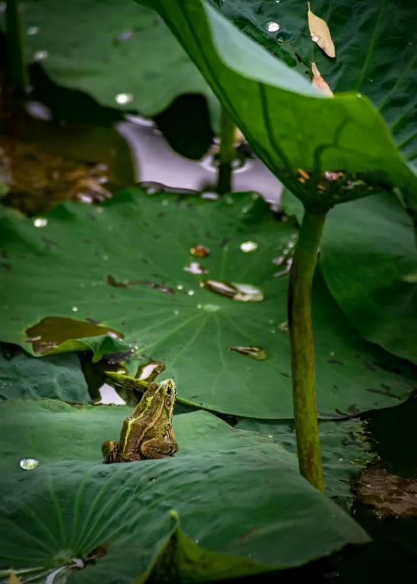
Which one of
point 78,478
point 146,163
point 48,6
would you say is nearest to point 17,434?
point 78,478

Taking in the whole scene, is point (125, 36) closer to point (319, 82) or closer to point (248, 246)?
point (248, 246)

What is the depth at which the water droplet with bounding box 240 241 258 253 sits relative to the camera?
2.95m

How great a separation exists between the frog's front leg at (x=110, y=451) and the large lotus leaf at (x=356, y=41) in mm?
924

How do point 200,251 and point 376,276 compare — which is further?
point 200,251

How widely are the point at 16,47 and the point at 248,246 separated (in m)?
1.68

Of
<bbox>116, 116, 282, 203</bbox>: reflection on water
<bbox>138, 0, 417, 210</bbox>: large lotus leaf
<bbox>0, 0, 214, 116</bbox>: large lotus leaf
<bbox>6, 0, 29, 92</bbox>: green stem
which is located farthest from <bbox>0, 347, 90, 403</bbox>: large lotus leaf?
<bbox>6, 0, 29, 92</bbox>: green stem

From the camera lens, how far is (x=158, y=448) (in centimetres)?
205

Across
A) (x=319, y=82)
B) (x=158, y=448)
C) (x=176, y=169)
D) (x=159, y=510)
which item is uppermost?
(x=319, y=82)

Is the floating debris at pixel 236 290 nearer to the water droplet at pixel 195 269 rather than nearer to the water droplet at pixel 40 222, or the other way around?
the water droplet at pixel 195 269

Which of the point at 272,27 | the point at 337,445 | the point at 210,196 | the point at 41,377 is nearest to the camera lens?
→ the point at 272,27

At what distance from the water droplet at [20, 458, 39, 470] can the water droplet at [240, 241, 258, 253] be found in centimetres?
121

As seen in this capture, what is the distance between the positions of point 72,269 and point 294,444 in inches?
37.3

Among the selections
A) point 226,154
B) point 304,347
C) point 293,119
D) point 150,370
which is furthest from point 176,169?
point 293,119

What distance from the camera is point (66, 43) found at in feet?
13.9
